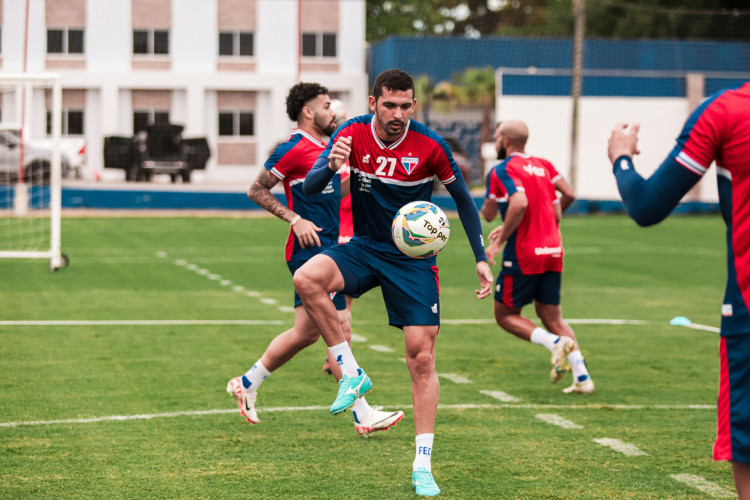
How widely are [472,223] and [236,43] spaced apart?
4321 cm

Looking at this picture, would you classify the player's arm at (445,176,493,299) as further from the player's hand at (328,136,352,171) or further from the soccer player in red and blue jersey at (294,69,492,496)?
the player's hand at (328,136,352,171)

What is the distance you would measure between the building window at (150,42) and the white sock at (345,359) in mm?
42902

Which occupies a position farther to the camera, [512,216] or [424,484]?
[512,216]

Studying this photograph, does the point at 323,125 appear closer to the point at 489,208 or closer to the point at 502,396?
the point at 489,208

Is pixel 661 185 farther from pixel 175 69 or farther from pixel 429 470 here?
pixel 175 69

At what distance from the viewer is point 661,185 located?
3377 millimetres

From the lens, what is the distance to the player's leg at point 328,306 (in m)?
5.33

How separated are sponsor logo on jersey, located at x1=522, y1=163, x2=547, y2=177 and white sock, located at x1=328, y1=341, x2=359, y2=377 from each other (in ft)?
9.67

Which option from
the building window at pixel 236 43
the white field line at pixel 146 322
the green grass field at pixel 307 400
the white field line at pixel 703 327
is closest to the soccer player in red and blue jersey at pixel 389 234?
the green grass field at pixel 307 400

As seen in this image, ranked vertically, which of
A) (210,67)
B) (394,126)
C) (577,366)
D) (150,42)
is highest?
(150,42)

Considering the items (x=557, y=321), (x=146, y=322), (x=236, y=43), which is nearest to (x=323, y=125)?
(x=557, y=321)

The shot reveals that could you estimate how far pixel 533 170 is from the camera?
314 inches

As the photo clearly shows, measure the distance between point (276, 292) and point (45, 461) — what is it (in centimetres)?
807

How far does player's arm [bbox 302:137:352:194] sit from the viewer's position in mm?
5086
